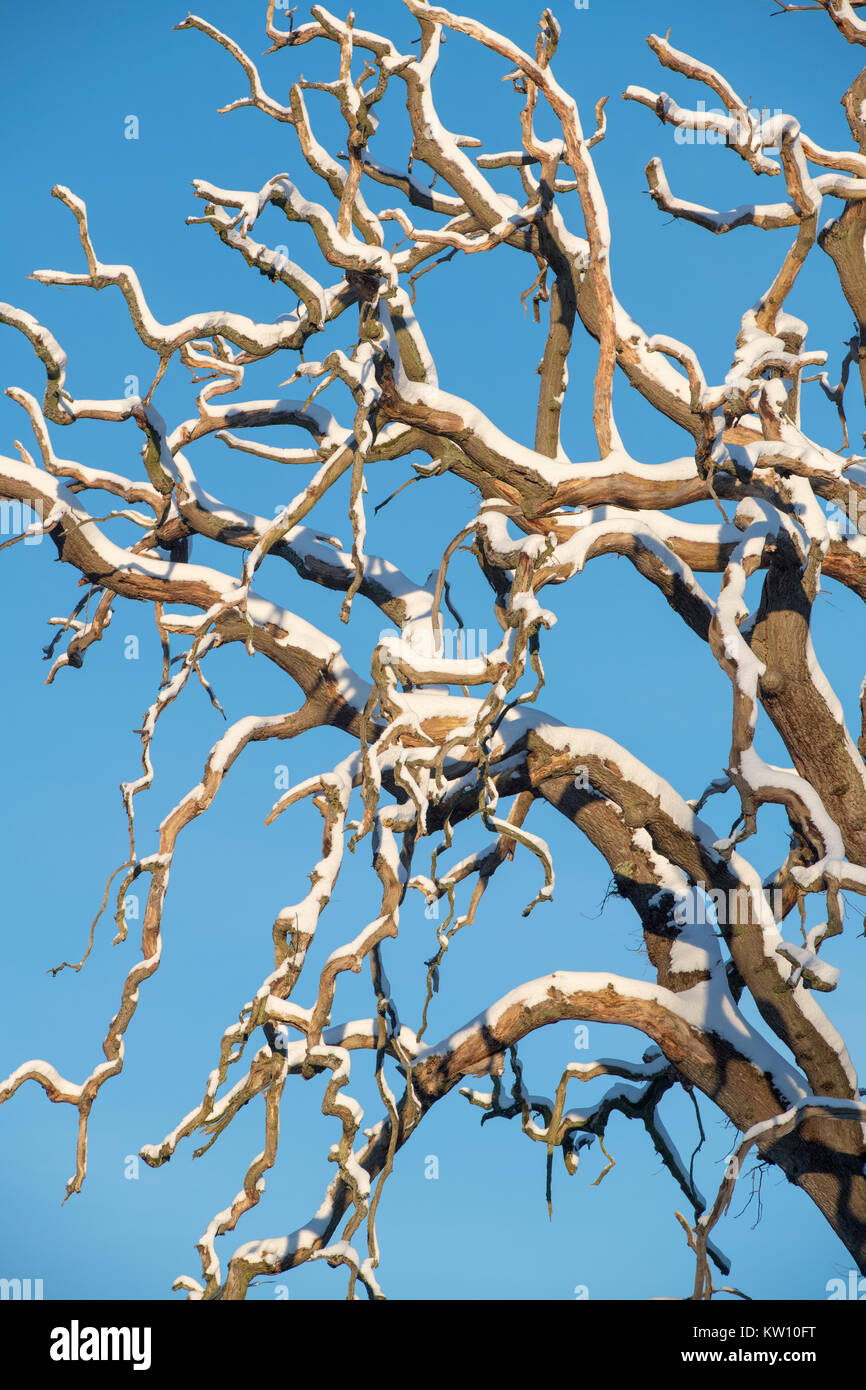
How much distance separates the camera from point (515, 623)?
718 cm

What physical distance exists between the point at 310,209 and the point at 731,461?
9.21 ft

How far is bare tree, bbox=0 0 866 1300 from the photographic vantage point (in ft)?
24.3

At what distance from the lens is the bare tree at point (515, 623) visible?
739 cm

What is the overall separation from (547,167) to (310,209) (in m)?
2.34

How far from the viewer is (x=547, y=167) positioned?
9.19 metres

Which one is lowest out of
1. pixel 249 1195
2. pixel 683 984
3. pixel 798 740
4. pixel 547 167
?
pixel 249 1195

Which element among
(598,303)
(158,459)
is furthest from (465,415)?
(158,459)

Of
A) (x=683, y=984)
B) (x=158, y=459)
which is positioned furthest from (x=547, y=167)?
(x=683, y=984)

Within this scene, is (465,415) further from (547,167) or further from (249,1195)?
(249,1195)

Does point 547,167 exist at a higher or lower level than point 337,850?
higher

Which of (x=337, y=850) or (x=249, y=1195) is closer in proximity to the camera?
(x=249, y=1195)
